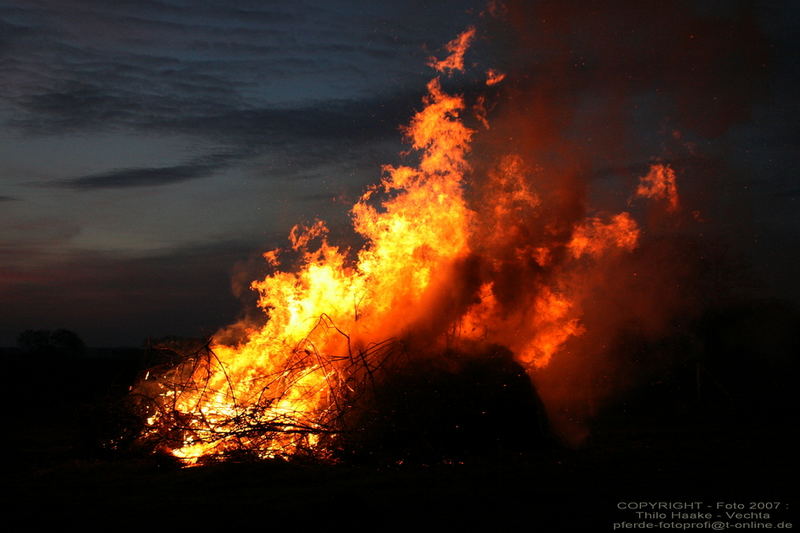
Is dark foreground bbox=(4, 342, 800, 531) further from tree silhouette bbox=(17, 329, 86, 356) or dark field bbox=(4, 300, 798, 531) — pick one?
tree silhouette bbox=(17, 329, 86, 356)

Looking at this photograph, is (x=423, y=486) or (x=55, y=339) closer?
(x=423, y=486)

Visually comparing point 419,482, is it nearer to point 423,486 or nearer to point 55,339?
point 423,486

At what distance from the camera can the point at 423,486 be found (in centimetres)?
902

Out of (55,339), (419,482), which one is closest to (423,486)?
(419,482)

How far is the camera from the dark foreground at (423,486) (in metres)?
7.41

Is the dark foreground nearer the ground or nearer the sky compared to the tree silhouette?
nearer the ground

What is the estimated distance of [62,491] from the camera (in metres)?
9.25

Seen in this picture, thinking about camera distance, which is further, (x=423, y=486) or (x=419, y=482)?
(x=419, y=482)

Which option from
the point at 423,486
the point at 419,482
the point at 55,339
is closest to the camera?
the point at 423,486

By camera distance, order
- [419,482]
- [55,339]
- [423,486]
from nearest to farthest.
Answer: [423,486] < [419,482] < [55,339]

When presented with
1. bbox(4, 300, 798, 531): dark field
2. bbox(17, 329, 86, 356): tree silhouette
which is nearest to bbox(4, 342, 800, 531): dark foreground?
bbox(4, 300, 798, 531): dark field

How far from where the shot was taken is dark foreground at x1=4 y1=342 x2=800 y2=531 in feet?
24.3

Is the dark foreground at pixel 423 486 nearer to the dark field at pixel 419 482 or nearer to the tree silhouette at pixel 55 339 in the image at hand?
the dark field at pixel 419 482

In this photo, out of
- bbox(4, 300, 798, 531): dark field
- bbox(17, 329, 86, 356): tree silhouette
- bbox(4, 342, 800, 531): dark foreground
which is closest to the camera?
bbox(4, 342, 800, 531): dark foreground
